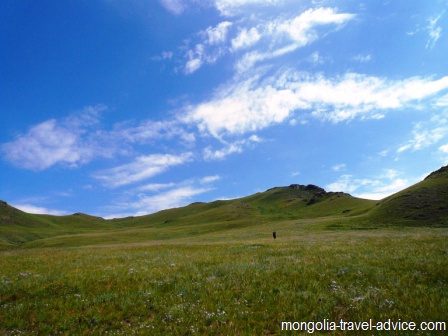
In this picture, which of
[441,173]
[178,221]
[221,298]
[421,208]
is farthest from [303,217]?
[221,298]

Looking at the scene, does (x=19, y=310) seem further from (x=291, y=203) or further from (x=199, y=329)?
(x=291, y=203)

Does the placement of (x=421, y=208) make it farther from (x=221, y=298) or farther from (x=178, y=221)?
(x=178, y=221)

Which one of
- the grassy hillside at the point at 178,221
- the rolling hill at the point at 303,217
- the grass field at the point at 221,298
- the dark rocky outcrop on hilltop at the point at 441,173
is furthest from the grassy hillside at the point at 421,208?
the grass field at the point at 221,298

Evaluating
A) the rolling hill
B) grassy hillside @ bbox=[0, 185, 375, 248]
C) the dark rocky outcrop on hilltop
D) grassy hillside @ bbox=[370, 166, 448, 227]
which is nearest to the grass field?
grassy hillside @ bbox=[370, 166, 448, 227]

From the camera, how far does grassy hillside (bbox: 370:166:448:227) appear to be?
5320 cm

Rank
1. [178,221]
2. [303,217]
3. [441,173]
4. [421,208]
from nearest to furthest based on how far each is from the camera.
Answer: [421,208] < [441,173] < [303,217] < [178,221]

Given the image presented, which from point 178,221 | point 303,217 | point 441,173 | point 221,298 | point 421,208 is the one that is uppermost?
point 441,173

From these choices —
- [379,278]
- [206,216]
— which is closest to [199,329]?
[379,278]

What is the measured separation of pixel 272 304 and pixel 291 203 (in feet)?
533

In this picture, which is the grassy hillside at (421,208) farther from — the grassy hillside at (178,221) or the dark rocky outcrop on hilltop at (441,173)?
the grassy hillside at (178,221)

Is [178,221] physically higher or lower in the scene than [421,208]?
higher

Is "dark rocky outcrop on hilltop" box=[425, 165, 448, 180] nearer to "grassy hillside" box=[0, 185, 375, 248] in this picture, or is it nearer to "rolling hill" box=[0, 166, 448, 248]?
"rolling hill" box=[0, 166, 448, 248]

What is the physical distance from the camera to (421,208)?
60.4 metres

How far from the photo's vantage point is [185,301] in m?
8.65
